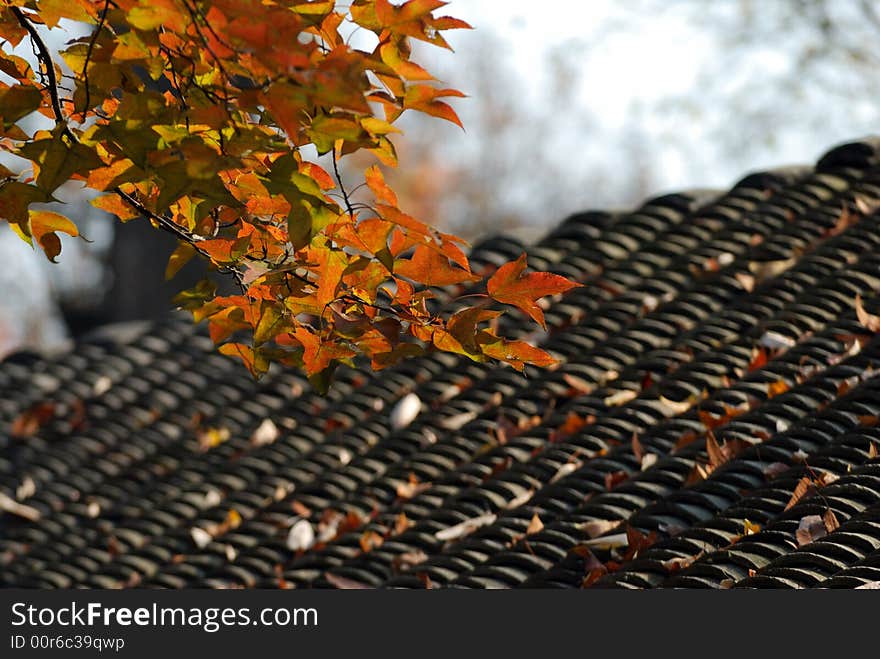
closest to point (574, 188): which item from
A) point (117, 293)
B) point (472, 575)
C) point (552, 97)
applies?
point (552, 97)

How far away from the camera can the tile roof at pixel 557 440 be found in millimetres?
2412

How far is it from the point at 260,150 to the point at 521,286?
0.44m

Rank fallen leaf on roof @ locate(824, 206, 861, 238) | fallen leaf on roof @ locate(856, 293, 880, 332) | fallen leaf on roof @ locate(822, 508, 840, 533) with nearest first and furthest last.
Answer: fallen leaf on roof @ locate(822, 508, 840, 533)
fallen leaf on roof @ locate(856, 293, 880, 332)
fallen leaf on roof @ locate(824, 206, 861, 238)

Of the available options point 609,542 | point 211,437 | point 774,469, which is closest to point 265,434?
point 211,437

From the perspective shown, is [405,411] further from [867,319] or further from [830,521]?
[830,521]

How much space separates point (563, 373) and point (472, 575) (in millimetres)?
1045

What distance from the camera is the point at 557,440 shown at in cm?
311

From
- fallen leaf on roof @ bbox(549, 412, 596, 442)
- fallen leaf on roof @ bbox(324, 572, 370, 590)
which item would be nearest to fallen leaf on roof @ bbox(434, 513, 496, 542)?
fallen leaf on roof @ bbox(324, 572, 370, 590)

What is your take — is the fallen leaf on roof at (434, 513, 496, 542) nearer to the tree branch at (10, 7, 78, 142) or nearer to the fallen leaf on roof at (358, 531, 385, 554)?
the fallen leaf on roof at (358, 531, 385, 554)

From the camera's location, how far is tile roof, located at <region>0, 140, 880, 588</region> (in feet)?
7.91

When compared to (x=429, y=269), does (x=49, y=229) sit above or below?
above

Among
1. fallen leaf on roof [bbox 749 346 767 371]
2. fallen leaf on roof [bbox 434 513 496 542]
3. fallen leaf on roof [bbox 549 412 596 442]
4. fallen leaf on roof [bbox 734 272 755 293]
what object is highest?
fallen leaf on roof [bbox 734 272 755 293]

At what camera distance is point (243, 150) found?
54.5 inches

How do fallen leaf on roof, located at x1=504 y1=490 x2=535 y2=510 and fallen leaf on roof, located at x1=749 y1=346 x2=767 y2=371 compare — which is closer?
fallen leaf on roof, located at x1=504 y1=490 x2=535 y2=510
